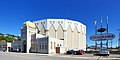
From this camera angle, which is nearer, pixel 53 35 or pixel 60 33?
pixel 53 35

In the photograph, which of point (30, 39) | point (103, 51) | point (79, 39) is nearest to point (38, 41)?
point (30, 39)

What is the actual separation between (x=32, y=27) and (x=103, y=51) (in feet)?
112

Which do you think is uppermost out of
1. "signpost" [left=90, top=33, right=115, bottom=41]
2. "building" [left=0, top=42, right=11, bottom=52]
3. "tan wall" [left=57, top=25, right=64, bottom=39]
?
"tan wall" [left=57, top=25, right=64, bottom=39]

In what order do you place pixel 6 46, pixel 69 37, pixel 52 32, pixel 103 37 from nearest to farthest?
pixel 103 37
pixel 6 46
pixel 52 32
pixel 69 37

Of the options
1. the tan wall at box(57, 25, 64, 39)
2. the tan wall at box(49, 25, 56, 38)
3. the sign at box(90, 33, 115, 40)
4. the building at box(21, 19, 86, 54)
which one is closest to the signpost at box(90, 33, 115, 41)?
the sign at box(90, 33, 115, 40)

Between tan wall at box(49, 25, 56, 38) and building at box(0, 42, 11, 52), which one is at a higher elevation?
tan wall at box(49, 25, 56, 38)

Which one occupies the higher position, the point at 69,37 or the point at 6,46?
the point at 69,37

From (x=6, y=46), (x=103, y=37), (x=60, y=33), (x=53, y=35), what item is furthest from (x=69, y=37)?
(x=103, y=37)

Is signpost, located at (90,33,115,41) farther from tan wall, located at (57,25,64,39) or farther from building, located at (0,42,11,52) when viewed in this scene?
tan wall, located at (57,25,64,39)

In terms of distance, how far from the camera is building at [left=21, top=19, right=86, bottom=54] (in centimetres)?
7294

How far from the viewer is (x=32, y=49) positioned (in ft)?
248

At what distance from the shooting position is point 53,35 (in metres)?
105

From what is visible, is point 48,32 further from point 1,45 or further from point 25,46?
point 25,46

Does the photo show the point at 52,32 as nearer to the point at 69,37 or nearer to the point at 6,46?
the point at 69,37
